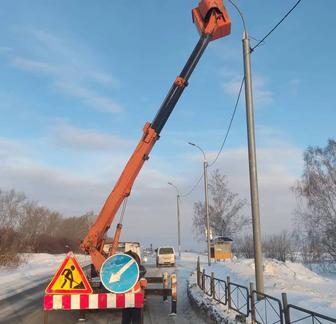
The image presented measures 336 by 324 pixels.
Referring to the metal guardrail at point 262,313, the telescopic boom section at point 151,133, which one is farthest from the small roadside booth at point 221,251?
the metal guardrail at point 262,313

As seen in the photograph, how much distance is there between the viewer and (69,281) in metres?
8.25

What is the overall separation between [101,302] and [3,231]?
1170 inches

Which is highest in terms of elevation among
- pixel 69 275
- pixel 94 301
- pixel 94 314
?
pixel 69 275

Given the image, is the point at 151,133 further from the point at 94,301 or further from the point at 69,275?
the point at 94,301

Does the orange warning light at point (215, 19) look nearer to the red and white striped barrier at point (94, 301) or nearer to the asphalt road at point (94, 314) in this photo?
the asphalt road at point (94, 314)

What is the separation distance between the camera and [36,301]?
56.4 feet

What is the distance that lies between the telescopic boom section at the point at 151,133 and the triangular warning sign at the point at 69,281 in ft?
19.6

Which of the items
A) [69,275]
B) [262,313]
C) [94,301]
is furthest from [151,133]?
[94,301]

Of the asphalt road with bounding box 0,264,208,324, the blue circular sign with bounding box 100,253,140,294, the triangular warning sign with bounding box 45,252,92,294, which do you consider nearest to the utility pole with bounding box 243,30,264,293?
the asphalt road with bounding box 0,264,208,324

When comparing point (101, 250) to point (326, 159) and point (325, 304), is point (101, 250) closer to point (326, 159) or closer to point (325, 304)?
point (325, 304)

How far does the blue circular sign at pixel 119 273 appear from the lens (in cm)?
781

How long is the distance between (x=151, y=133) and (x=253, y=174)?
3697 millimetres

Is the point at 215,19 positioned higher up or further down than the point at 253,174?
higher up

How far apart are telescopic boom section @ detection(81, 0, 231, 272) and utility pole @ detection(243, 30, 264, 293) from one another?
129cm
